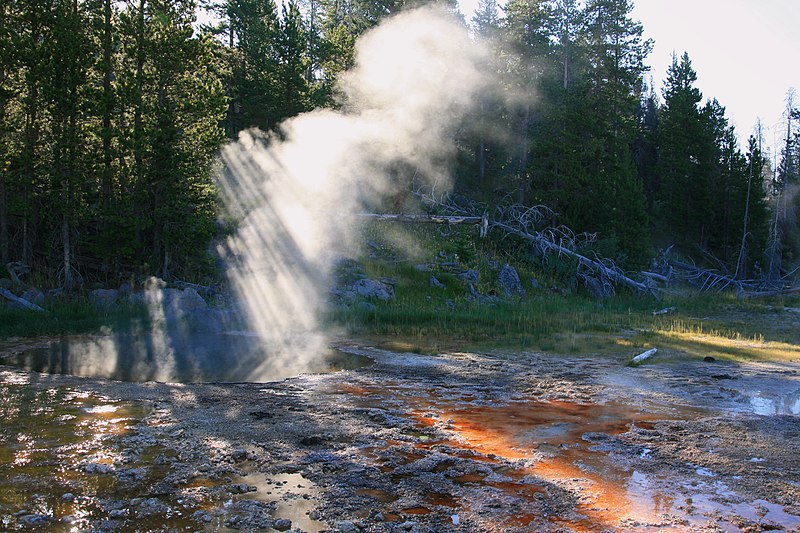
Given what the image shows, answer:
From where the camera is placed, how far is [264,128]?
26.2 meters

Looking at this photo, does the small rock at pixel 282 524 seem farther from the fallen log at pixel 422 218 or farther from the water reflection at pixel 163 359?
the fallen log at pixel 422 218

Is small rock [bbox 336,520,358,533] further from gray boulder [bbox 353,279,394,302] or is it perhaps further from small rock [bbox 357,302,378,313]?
gray boulder [bbox 353,279,394,302]

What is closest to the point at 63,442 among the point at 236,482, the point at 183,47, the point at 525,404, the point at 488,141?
the point at 236,482

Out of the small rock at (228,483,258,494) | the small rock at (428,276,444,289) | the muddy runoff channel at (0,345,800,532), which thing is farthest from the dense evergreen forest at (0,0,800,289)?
the small rock at (228,483,258,494)

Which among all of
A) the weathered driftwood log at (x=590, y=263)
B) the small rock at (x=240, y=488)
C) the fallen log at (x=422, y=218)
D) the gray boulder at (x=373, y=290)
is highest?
the fallen log at (x=422, y=218)

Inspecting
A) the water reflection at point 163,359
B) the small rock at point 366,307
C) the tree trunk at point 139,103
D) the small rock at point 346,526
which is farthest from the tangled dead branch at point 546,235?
the small rock at point 346,526

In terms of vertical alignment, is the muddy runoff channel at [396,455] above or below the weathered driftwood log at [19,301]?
below

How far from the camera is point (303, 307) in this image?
1659 centimetres

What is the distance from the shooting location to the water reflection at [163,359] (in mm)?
9500

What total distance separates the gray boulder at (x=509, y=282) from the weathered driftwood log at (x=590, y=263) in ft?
7.77

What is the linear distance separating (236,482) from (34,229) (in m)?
15.2

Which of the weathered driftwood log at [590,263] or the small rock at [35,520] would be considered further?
the weathered driftwood log at [590,263]

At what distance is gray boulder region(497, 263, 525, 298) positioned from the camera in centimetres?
2146

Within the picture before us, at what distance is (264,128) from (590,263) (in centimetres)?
1388
